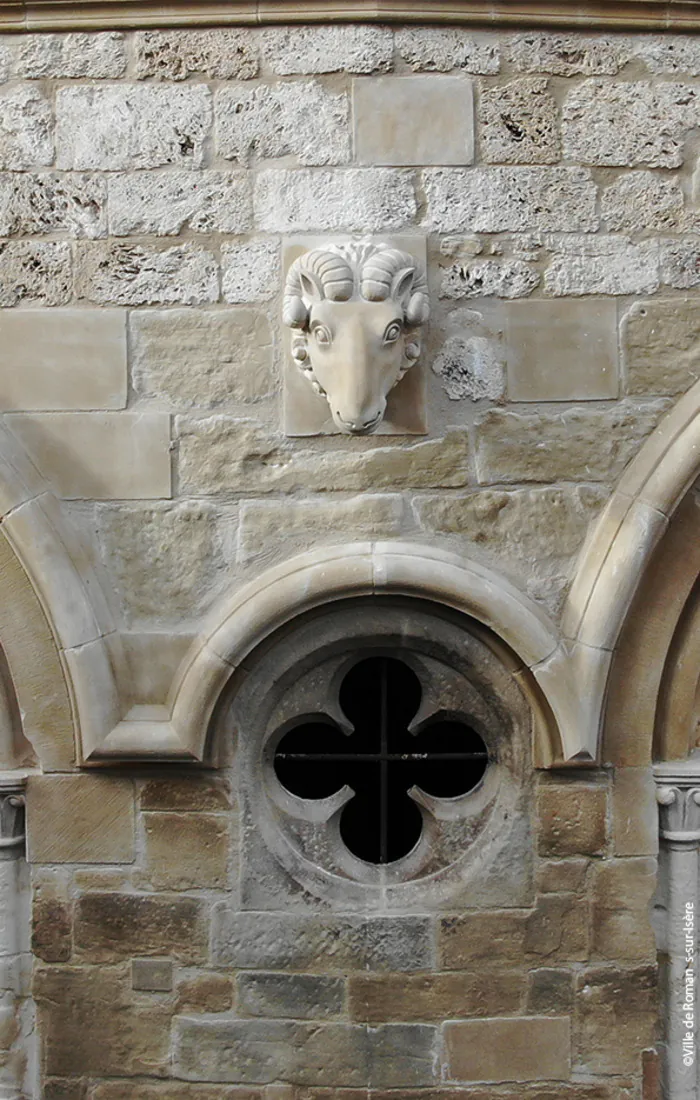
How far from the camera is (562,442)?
3377mm

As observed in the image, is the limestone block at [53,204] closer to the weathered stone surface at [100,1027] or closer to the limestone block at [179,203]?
the limestone block at [179,203]

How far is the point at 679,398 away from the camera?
133 inches

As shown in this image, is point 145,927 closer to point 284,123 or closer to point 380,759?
point 380,759

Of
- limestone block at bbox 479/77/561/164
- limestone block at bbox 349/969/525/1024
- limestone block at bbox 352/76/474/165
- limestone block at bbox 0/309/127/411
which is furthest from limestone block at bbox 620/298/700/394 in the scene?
limestone block at bbox 349/969/525/1024

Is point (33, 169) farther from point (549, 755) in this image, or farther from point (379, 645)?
point (549, 755)

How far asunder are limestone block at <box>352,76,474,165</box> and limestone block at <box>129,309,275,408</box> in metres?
0.60

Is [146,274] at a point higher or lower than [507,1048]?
higher

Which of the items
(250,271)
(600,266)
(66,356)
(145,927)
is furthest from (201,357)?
(145,927)

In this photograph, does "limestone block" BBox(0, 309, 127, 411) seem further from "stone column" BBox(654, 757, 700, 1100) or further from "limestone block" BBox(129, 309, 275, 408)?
"stone column" BBox(654, 757, 700, 1100)

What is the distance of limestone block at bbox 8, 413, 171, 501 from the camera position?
3355mm

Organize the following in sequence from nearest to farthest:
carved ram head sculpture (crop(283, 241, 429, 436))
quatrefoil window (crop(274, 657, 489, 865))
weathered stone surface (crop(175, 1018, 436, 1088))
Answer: carved ram head sculpture (crop(283, 241, 429, 436)) → weathered stone surface (crop(175, 1018, 436, 1088)) → quatrefoil window (crop(274, 657, 489, 865))

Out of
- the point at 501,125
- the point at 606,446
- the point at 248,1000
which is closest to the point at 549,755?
the point at 606,446

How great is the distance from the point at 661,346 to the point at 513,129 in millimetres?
768

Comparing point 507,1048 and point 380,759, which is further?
point 380,759
